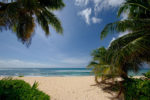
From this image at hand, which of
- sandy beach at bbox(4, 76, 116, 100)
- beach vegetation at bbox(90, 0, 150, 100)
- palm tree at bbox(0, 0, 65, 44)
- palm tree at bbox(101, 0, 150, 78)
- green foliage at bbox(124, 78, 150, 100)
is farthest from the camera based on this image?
sandy beach at bbox(4, 76, 116, 100)

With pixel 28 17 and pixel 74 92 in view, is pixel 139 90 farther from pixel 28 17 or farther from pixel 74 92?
pixel 28 17

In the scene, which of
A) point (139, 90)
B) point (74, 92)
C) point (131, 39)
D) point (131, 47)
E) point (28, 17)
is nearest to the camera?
point (139, 90)

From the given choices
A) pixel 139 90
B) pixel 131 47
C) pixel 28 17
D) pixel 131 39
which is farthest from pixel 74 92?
pixel 28 17

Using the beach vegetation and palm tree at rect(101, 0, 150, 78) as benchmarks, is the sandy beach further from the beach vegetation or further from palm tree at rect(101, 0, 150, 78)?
palm tree at rect(101, 0, 150, 78)

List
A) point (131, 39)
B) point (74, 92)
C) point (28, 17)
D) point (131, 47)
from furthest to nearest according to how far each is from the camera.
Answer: point (74, 92), point (28, 17), point (131, 39), point (131, 47)

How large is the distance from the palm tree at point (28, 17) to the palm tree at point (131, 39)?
369 cm

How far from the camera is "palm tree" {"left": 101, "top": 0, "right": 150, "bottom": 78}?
8.73 ft

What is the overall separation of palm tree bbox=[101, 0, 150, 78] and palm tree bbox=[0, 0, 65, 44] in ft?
12.1

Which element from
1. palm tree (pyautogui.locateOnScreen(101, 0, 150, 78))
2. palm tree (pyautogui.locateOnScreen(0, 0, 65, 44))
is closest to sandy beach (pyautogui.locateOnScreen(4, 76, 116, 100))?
palm tree (pyautogui.locateOnScreen(101, 0, 150, 78))

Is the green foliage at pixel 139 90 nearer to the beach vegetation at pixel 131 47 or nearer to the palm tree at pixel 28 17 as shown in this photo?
the beach vegetation at pixel 131 47

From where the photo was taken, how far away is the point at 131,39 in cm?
315

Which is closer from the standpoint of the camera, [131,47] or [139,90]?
[139,90]

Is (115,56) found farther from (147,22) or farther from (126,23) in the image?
(147,22)

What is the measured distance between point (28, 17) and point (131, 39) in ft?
18.7
